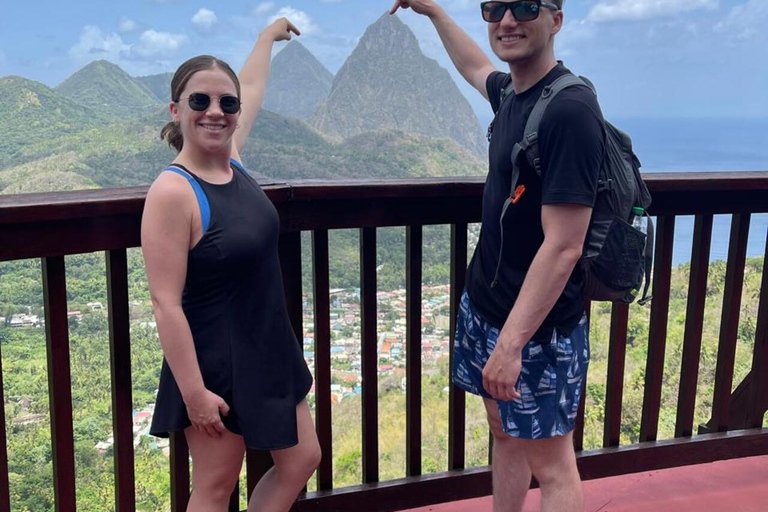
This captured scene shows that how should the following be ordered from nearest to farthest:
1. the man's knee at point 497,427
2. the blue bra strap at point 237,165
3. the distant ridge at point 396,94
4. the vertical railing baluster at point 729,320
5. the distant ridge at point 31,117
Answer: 1. the blue bra strap at point 237,165
2. the man's knee at point 497,427
3. the vertical railing baluster at point 729,320
4. the distant ridge at point 31,117
5. the distant ridge at point 396,94

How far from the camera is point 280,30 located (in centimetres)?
185

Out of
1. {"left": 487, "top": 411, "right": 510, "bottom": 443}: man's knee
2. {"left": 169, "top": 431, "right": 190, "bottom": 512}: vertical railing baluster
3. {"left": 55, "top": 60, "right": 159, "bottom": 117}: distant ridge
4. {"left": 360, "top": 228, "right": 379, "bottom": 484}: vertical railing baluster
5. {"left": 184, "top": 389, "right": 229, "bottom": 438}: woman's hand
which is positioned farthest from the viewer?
{"left": 55, "top": 60, "right": 159, "bottom": 117}: distant ridge

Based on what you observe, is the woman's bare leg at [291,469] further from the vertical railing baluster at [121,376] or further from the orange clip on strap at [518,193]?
the orange clip on strap at [518,193]

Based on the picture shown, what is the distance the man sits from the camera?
4.11 feet

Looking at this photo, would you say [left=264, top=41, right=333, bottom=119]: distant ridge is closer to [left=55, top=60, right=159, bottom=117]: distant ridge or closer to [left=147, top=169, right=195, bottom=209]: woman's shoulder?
[left=55, top=60, right=159, bottom=117]: distant ridge

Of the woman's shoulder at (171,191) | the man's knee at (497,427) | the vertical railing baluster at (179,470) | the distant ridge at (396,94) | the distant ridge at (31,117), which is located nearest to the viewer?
the woman's shoulder at (171,191)

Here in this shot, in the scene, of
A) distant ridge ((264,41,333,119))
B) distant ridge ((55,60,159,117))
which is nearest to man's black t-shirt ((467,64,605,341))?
distant ridge ((55,60,159,117))

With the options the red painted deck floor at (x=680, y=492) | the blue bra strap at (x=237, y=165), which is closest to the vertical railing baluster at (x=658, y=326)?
the red painted deck floor at (x=680, y=492)

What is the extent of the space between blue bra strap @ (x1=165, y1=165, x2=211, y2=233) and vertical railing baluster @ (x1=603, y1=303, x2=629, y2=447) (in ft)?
4.33

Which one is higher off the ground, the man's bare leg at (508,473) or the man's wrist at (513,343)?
the man's wrist at (513,343)

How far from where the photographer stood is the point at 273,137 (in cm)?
2808

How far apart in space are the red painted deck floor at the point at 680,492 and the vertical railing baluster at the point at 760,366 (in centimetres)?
15

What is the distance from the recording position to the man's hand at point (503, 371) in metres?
1.39

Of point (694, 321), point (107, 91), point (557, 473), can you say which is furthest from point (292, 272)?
point (107, 91)
